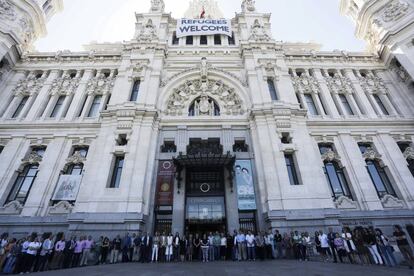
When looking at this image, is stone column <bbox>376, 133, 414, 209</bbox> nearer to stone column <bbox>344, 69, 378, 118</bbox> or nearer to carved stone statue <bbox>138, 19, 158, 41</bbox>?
stone column <bbox>344, 69, 378, 118</bbox>

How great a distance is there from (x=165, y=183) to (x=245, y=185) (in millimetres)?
6096

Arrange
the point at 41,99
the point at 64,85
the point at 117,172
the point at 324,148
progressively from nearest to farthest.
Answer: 1. the point at 117,172
2. the point at 324,148
3. the point at 41,99
4. the point at 64,85

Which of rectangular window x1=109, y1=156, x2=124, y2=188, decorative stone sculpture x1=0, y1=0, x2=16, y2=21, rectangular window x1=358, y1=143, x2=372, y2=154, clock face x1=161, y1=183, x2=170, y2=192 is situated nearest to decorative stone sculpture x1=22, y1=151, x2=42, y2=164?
rectangular window x1=109, y1=156, x2=124, y2=188

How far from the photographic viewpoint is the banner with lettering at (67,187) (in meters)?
16.2

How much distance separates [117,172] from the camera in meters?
16.6

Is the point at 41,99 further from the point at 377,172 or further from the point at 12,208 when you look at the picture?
the point at 377,172

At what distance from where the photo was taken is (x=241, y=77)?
22453 millimetres

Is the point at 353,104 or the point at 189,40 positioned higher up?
the point at 189,40

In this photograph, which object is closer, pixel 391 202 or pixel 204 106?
pixel 391 202

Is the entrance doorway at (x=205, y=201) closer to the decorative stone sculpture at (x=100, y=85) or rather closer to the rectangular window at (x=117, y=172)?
the rectangular window at (x=117, y=172)

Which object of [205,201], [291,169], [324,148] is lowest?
[205,201]

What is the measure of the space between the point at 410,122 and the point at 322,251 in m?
16.6

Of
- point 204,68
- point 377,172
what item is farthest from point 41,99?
point 377,172

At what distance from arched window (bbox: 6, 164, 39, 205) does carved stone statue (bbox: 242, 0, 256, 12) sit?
29.2 m
